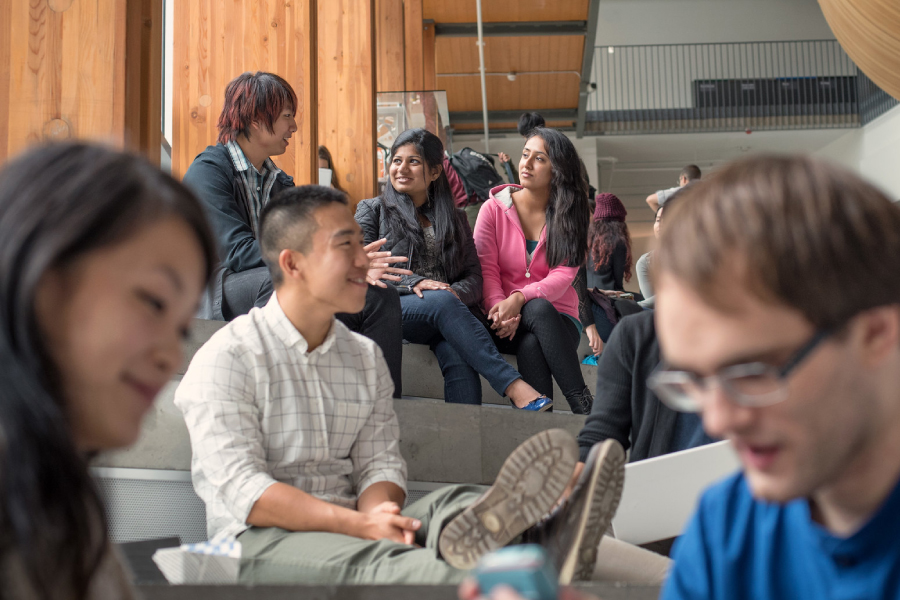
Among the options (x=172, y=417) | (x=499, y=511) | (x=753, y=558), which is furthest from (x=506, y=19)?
(x=753, y=558)

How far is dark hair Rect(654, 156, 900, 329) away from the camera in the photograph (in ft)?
2.18

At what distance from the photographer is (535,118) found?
4461mm

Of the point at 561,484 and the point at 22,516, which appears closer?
the point at 22,516

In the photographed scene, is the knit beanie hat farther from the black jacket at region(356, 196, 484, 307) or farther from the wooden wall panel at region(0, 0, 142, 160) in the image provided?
the wooden wall panel at region(0, 0, 142, 160)

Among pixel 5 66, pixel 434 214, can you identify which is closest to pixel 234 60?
pixel 434 214

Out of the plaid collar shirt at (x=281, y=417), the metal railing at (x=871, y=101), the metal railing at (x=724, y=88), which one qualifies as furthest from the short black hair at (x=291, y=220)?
the metal railing at (x=871, y=101)

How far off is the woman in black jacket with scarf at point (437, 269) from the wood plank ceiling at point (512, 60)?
5.23 meters

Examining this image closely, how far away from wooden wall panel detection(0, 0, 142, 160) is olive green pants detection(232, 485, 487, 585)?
116 centimetres

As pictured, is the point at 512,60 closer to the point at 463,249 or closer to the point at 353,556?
the point at 463,249

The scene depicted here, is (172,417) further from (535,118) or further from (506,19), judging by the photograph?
(506,19)

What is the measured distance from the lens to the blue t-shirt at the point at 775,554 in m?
0.72

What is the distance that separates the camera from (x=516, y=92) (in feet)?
35.1

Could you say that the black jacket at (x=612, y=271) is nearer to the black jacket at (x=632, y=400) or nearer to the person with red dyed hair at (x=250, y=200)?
the person with red dyed hair at (x=250, y=200)

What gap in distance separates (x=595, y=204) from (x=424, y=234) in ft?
7.10
